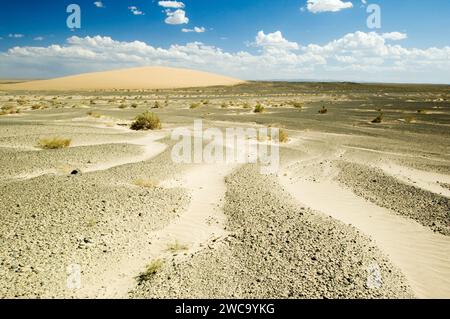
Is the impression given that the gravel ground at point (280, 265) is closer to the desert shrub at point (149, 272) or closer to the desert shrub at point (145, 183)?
the desert shrub at point (149, 272)

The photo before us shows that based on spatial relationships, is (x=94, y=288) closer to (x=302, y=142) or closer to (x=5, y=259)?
(x=5, y=259)

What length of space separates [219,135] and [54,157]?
9.77 meters

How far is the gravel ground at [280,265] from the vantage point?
19.9 feet

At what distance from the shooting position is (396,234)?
8.84 m

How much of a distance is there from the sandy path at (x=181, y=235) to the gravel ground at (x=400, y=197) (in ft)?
14.7

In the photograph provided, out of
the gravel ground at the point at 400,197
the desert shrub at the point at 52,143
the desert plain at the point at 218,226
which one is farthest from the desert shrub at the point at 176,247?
the desert shrub at the point at 52,143

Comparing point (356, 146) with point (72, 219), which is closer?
point (72, 219)

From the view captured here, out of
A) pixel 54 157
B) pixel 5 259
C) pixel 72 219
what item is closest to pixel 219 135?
pixel 54 157

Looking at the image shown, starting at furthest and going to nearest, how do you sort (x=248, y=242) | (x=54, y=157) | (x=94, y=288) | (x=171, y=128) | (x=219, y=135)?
1. (x=171, y=128)
2. (x=219, y=135)
3. (x=54, y=157)
4. (x=248, y=242)
5. (x=94, y=288)

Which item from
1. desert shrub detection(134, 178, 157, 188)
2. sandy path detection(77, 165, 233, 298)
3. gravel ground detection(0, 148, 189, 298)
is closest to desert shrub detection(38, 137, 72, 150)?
gravel ground detection(0, 148, 189, 298)

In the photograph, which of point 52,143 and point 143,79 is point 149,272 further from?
point 143,79
